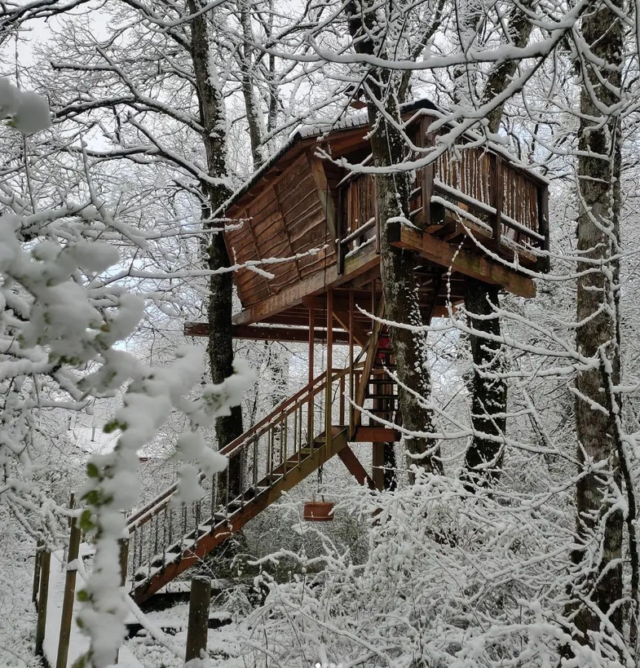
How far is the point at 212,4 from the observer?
3.45m

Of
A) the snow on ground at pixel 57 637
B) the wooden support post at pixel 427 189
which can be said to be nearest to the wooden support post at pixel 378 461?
the snow on ground at pixel 57 637

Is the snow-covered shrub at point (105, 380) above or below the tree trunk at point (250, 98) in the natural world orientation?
below

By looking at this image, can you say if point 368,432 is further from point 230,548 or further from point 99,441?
point 99,441

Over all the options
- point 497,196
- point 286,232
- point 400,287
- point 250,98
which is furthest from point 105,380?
point 250,98

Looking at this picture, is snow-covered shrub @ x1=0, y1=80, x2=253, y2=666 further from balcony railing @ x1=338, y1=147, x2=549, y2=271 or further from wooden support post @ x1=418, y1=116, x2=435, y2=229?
wooden support post @ x1=418, y1=116, x2=435, y2=229

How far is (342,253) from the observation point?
832 centimetres

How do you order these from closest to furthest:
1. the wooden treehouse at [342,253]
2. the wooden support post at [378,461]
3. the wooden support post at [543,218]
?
the wooden treehouse at [342,253], the wooden support post at [543,218], the wooden support post at [378,461]

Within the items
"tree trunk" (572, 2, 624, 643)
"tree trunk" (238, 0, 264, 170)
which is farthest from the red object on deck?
"tree trunk" (238, 0, 264, 170)

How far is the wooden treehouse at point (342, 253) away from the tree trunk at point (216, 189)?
0.56 m

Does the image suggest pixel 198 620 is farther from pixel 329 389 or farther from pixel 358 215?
pixel 329 389

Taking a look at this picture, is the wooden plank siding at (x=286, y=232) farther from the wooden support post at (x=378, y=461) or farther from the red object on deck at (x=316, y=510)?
the red object on deck at (x=316, y=510)

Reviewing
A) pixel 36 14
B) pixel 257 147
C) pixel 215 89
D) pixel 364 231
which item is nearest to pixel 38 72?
pixel 215 89

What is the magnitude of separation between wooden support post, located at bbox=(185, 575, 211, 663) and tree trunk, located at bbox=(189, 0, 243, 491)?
792 centimetres

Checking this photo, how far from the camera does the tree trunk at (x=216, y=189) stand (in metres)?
11.0
